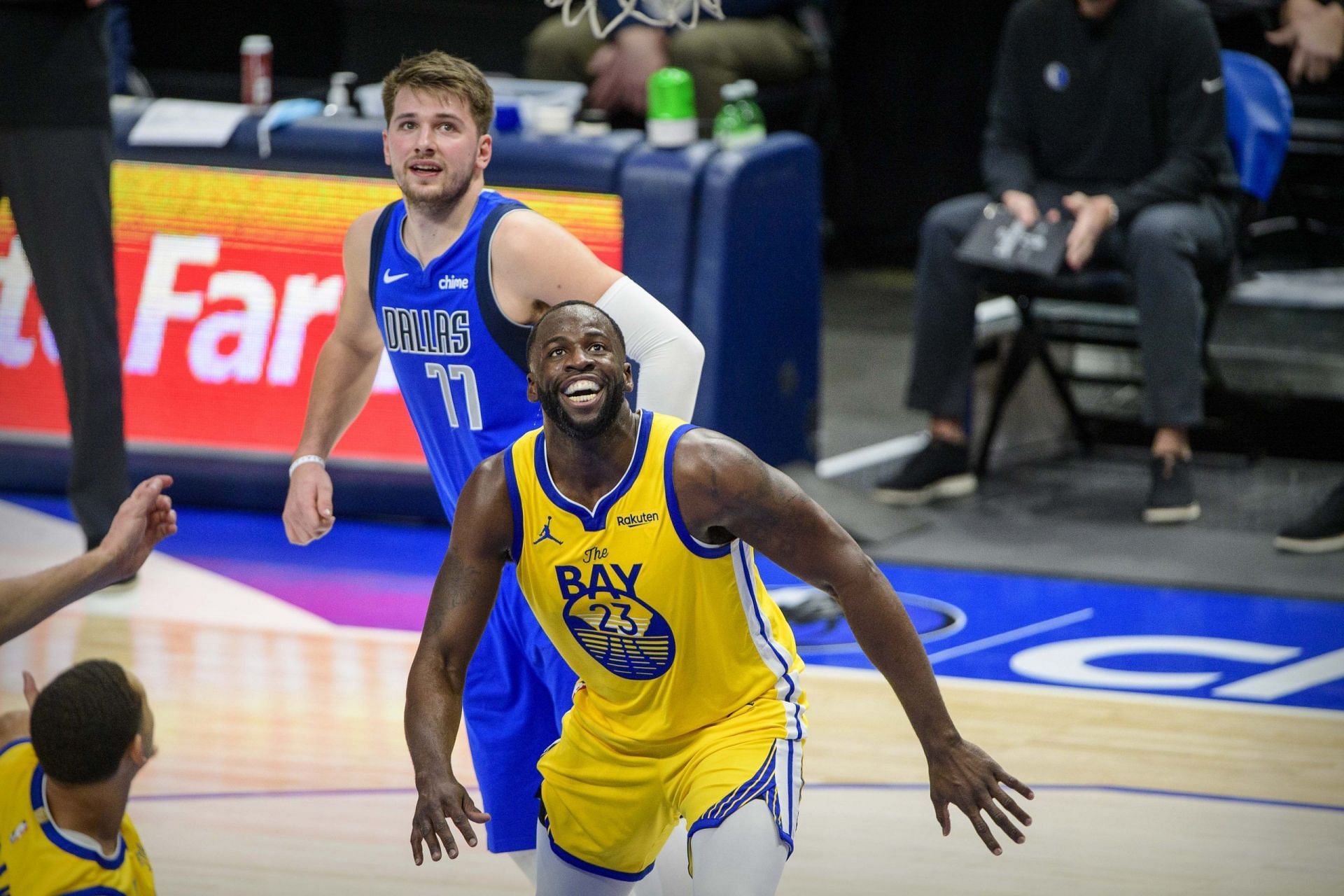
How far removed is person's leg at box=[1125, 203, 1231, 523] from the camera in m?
6.59

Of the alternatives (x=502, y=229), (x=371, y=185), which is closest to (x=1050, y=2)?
(x=371, y=185)

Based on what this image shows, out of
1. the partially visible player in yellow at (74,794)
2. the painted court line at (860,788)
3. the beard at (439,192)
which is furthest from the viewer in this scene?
the painted court line at (860,788)

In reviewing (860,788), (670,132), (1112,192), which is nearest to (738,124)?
(670,132)

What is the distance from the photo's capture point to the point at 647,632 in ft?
10.1

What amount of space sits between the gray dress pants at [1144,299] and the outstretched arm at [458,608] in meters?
3.99

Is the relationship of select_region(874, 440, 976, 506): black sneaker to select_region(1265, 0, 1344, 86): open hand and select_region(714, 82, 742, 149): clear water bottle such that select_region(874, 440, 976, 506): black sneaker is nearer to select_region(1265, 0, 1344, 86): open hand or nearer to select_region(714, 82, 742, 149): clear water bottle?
select_region(714, 82, 742, 149): clear water bottle

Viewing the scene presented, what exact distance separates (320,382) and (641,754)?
1.10 m

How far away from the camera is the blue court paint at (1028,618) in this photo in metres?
5.36

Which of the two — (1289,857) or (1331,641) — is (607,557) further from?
(1331,641)

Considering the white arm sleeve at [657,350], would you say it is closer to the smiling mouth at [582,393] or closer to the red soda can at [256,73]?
the smiling mouth at [582,393]

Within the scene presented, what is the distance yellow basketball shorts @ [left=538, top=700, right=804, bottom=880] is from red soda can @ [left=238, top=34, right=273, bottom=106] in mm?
4168

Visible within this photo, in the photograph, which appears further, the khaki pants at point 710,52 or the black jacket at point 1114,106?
the khaki pants at point 710,52

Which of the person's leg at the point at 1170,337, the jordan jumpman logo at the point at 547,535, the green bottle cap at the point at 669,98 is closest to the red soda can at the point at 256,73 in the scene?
the green bottle cap at the point at 669,98

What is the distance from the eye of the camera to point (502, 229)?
352cm
